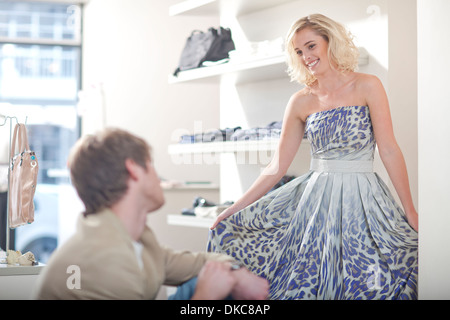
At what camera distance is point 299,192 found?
7.45ft

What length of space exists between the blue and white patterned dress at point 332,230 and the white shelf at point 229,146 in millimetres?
569

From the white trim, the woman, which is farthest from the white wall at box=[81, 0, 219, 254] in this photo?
the woman

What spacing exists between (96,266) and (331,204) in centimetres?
117

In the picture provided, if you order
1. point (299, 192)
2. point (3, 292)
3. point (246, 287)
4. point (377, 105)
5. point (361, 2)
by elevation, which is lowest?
point (3, 292)

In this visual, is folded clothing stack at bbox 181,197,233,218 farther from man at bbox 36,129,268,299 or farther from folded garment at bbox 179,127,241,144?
man at bbox 36,129,268,299

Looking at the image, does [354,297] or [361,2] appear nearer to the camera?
[354,297]

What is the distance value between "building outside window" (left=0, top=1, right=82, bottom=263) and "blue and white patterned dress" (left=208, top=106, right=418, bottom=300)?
344cm

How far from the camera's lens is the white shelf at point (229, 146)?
2905 millimetres

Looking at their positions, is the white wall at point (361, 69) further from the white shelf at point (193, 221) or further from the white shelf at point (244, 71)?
the white shelf at point (193, 221)

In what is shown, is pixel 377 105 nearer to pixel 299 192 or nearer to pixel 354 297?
pixel 299 192

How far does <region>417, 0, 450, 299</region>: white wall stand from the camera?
162 cm

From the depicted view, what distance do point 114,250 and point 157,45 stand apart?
431 cm
